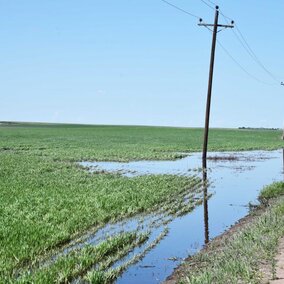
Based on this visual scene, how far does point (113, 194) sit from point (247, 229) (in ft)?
27.5

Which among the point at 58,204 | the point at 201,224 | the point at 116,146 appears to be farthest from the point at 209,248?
the point at 116,146

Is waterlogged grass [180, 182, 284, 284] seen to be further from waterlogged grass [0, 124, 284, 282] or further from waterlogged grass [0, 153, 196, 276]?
waterlogged grass [0, 153, 196, 276]

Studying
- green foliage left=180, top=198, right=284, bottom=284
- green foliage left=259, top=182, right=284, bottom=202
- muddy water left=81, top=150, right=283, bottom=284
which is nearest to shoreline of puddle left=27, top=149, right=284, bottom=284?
muddy water left=81, top=150, right=283, bottom=284

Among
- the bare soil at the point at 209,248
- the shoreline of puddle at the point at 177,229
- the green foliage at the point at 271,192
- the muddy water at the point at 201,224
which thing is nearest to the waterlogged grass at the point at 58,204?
the shoreline of puddle at the point at 177,229

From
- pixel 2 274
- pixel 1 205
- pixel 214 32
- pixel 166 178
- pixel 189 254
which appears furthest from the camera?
pixel 214 32

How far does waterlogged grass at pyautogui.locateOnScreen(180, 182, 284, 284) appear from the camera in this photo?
829 centimetres

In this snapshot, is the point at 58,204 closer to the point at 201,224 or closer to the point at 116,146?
the point at 201,224

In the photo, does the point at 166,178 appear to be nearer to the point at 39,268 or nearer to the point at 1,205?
the point at 1,205

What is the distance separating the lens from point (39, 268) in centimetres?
970

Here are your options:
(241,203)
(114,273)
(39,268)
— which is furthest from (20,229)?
(241,203)

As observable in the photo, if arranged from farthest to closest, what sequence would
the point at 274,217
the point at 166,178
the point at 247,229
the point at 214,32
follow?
the point at 214,32 → the point at 166,178 → the point at 274,217 → the point at 247,229

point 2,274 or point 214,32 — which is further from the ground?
point 214,32

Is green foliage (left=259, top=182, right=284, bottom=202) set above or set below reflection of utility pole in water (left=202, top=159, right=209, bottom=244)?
above

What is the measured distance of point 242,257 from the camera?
9.59 meters
